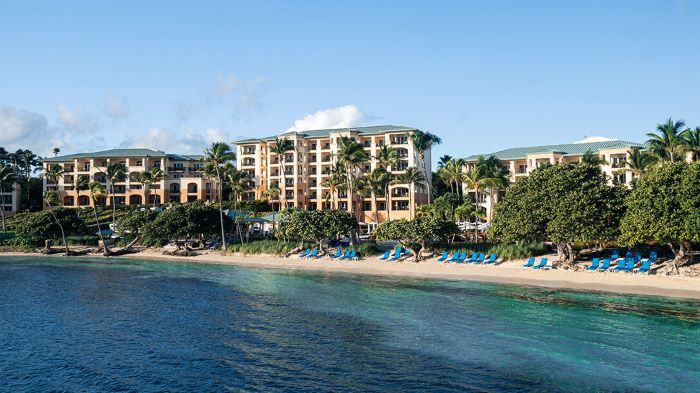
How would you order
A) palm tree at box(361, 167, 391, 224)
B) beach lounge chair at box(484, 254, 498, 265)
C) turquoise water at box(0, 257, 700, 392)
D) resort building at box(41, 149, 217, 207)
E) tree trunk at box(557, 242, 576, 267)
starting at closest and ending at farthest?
turquoise water at box(0, 257, 700, 392) → tree trunk at box(557, 242, 576, 267) → beach lounge chair at box(484, 254, 498, 265) → palm tree at box(361, 167, 391, 224) → resort building at box(41, 149, 217, 207)

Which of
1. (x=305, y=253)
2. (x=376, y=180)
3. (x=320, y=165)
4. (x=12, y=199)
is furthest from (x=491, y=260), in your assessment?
(x=12, y=199)

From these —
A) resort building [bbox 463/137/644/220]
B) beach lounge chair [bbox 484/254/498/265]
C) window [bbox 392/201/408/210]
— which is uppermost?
resort building [bbox 463/137/644/220]

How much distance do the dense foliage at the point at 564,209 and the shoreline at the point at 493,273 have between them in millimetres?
2745

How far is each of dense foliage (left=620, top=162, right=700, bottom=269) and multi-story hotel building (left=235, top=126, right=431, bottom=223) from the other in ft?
149

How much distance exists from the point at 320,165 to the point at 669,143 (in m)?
53.4

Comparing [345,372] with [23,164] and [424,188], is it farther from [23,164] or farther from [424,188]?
[23,164]

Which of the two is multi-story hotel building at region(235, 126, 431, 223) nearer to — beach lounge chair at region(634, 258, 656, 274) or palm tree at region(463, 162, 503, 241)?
palm tree at region(463, 162, 503, 241)

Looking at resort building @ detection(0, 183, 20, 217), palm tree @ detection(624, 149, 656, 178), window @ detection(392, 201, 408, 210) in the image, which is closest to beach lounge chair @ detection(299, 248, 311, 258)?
window @ detection(392, 201, 408, 210)

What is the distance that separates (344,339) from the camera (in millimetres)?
23234

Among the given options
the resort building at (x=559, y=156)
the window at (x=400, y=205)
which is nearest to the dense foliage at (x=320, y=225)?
the resort building at (x=559, y=156)

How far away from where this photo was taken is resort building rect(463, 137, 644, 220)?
73.7 metres

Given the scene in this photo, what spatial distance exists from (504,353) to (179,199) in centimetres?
8798

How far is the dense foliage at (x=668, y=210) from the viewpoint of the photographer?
3348cm

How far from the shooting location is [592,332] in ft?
78.5
